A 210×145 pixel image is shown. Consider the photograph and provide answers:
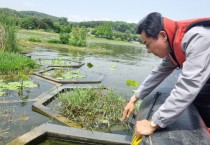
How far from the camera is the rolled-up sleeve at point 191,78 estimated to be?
182 cm

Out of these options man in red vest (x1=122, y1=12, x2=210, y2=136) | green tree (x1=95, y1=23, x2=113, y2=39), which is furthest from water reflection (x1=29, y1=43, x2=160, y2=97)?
green tree (x1=95, y1=23, x2=113, y2=39)

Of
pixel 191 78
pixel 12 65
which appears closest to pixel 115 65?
pixel 12 65

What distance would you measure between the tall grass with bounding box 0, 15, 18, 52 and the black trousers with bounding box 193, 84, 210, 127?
801cm

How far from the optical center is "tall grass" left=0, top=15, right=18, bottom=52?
9.41 meters

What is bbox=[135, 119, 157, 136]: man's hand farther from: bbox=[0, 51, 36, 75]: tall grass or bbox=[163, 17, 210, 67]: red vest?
bbox=[0, 51, 36, 75]: tall grass

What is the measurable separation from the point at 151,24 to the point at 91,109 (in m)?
2.38

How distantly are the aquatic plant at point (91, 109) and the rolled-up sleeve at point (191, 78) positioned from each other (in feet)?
6.78

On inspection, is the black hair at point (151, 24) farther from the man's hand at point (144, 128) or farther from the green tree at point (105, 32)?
A: the green tree at point (105, 32)

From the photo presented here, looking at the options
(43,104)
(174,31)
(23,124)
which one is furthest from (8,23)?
(174,31)

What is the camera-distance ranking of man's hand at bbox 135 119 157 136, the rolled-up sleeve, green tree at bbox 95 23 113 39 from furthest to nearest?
green tree at bbox 95 23 113 39 → man's hand at bbox 135 119 157 136 → the rolled-up sleeve

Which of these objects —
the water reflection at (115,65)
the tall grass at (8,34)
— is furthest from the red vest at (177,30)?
the tall grass at (8,34)

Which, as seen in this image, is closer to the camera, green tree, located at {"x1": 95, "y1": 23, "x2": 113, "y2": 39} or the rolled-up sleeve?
the rolled-up sleeve

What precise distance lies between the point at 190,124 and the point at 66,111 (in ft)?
8.06

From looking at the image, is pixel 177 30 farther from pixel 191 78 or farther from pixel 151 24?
pixel 191 78
